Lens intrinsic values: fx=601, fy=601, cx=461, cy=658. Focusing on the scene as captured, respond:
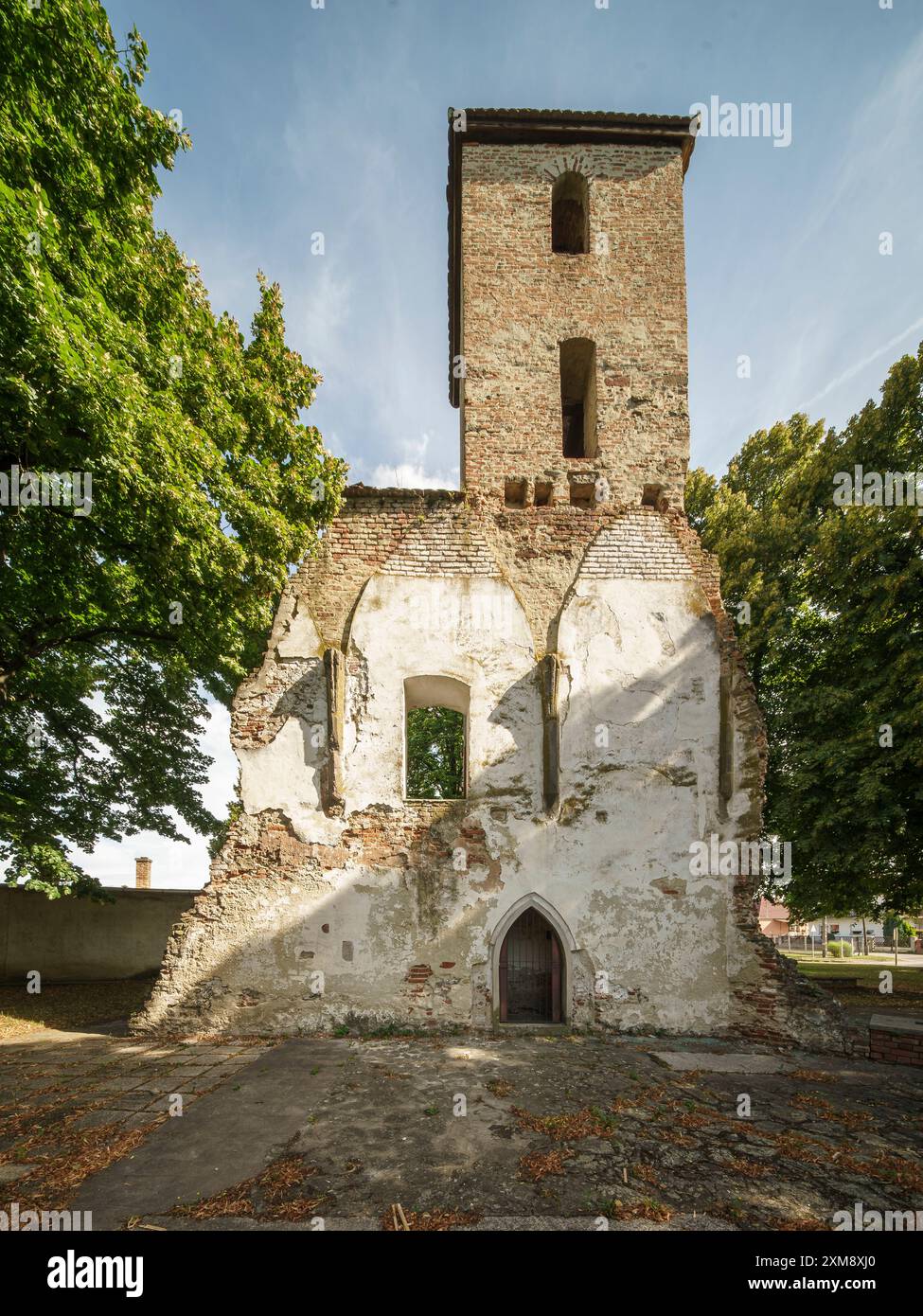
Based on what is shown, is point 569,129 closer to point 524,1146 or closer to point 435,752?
point 524,1146

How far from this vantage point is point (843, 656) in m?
11.1

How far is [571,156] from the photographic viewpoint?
10836 mm

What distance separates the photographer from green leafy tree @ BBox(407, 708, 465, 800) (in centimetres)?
1966

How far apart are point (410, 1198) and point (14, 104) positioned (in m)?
9.68

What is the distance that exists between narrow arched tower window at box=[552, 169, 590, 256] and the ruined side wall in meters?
0.23

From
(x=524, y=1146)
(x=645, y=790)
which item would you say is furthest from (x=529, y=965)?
(x=524, y=1146)

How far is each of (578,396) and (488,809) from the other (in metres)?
7.94

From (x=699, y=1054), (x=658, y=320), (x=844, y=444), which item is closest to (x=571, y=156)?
(x=658, y=320)

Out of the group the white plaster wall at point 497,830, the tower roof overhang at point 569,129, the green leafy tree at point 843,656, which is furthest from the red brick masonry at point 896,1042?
the tower roof overhang at point 569,129

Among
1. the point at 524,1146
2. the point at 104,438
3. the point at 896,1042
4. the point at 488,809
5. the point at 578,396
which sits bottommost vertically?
the point at 896,1042

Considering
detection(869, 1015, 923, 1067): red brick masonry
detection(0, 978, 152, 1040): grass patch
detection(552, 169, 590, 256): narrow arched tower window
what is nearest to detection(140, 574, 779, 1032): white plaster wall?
detection(869, 1015, 923, 1067): red brick masonry

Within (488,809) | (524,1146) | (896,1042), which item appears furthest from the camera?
(488,809)

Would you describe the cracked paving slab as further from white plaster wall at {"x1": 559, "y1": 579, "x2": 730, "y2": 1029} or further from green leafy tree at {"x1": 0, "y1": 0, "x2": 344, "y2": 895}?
green leafy tree at {"x1": 0, "y1": 0, "x2": 344, "y2": 895}

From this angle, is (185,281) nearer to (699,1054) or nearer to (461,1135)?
(461,1135)
